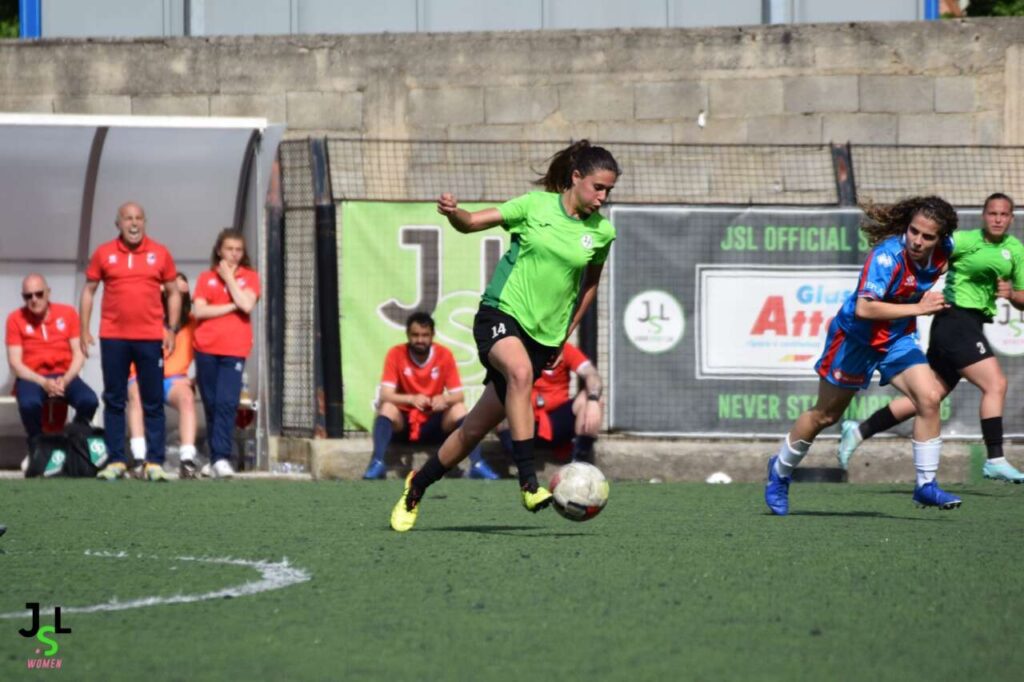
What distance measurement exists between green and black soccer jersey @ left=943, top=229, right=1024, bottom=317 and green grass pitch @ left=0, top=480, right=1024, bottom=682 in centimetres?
209

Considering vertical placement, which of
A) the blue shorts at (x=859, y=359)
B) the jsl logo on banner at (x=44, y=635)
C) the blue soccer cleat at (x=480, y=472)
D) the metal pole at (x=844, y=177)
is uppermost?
the metal pole at (x=844, y=177)

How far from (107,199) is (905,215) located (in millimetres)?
7488

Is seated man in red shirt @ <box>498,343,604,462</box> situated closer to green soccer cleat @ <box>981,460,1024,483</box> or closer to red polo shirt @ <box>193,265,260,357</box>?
red polo shirt @ <box>193,265,260,357</box>

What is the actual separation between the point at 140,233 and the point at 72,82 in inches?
113

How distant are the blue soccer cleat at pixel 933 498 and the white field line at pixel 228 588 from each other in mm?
3959

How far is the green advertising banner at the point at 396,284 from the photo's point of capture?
524 inches

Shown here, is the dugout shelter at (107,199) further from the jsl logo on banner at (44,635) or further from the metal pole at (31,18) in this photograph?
the jsl logo on banner at (44,635)

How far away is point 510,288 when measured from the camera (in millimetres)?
7906

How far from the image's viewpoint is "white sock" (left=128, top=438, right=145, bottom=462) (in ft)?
41.9

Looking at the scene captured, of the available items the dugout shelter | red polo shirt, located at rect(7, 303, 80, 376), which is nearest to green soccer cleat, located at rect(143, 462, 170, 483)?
the dugout shelter

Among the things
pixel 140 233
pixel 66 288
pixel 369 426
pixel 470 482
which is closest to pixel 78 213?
pixel 66 288

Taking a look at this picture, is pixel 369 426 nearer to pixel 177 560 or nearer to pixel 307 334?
pixel 307 334

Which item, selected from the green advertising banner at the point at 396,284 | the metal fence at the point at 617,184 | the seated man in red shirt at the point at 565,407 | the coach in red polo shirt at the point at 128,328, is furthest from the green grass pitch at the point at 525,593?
the metal fence at the point at 617,184

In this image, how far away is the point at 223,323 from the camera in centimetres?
1306
